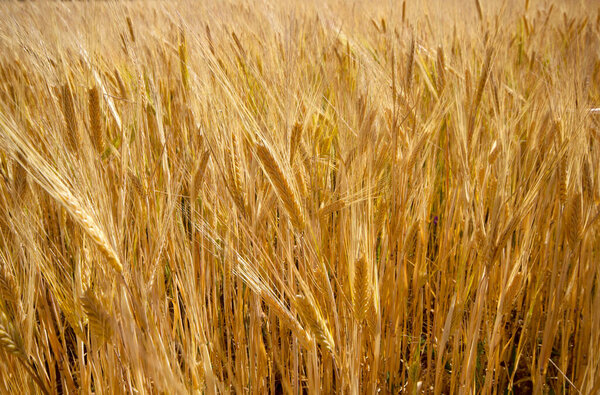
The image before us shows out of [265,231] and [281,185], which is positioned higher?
[281,185]

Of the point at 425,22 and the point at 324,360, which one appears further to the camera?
the point at 425,22

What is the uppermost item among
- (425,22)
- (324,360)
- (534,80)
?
(425,22)

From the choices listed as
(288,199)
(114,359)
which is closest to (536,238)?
(288,199)

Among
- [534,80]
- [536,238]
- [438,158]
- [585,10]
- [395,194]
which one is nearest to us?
[395,194]

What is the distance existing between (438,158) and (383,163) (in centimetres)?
77

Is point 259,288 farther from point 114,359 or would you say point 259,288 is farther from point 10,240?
point 10,240

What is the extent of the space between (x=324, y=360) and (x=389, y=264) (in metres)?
0.30

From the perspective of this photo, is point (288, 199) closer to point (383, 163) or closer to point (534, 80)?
point (383, 163)

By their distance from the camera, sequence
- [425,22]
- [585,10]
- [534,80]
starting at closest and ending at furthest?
[534,80]
[425,22]
[585,10]

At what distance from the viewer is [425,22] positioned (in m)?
2.82

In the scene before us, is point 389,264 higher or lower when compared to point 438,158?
lower

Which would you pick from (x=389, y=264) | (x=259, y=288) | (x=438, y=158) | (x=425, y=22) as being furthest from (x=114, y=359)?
(x=425, y=22)

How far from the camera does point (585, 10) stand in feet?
10.1

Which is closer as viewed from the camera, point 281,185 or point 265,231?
point 281,185
